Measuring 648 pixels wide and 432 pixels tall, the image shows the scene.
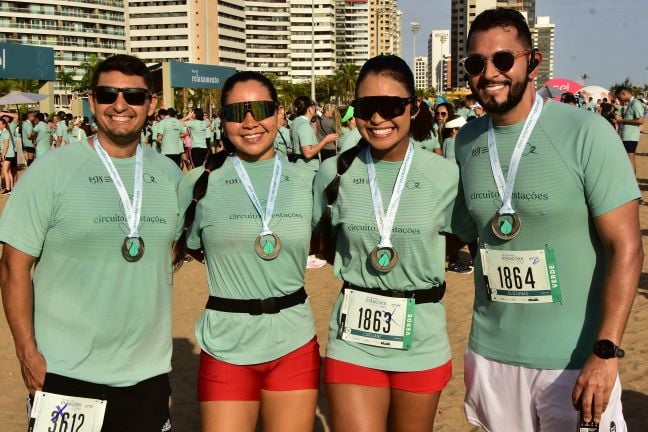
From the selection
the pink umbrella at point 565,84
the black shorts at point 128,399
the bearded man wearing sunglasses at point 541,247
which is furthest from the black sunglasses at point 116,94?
the pink umbrella at point 565,84

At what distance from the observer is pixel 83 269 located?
2928mm

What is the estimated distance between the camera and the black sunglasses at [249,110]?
3.28m

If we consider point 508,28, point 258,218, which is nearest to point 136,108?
point 258,218

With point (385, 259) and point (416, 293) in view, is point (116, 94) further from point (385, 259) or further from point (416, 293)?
point (416, 293)

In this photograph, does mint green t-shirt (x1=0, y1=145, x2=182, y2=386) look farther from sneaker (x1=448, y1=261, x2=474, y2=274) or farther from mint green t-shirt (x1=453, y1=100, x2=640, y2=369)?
sneaker (x1=448, y1=261, x2=474, y2=274)

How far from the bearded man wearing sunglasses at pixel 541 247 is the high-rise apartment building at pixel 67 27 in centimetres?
11494

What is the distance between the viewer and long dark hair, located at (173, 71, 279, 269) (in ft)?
10.7

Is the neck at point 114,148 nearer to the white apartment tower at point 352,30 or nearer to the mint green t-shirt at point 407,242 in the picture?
the mint green t-shirt at point 407,242

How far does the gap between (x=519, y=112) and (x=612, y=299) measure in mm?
837


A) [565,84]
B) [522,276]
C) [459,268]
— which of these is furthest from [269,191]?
[565,84]

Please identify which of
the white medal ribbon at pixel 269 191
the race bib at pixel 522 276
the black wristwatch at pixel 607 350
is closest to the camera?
the black wristwatch at pixel 607 350

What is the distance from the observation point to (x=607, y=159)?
2.63 metres

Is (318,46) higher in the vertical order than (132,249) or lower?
higher

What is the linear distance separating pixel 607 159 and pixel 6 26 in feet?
398
